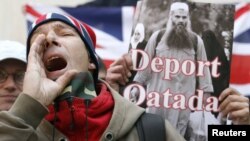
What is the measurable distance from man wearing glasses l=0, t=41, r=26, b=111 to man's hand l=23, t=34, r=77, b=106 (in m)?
0.46

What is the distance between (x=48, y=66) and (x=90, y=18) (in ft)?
3.10

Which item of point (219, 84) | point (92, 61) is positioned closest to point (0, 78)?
point (92, 61)

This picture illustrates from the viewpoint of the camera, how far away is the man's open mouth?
1645 millimetres

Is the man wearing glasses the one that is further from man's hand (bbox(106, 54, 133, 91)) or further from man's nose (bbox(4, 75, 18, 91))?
man's hand (bbox(106, 54, 133, 91))

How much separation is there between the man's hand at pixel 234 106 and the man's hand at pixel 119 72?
38 cm

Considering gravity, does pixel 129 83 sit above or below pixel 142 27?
below

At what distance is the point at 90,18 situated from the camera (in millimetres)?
2568

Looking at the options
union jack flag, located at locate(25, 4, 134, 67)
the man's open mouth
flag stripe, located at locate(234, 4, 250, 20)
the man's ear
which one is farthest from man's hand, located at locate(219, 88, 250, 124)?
the man's open mouth

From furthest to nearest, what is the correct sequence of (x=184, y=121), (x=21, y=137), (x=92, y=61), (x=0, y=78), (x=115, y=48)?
(x=115, y=48)
(x=184, y=121)
(x=0, y=78)
(x=92, y=61)
(x=21, y=137)

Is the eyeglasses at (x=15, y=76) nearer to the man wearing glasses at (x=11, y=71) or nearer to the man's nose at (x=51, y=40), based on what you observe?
the man wearing glasses at (x=11, y=71)

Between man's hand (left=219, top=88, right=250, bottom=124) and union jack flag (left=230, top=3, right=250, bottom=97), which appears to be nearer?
man's hand (left=219, top=88, right=250, bottom=124)

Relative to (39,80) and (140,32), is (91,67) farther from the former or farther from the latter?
(140,32)

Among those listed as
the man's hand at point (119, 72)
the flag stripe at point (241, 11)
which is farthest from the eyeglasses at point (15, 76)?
the flag stripe at point (241, 11)

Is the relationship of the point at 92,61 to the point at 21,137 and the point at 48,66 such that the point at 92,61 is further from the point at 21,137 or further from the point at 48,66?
the point at 21,137
